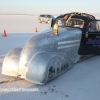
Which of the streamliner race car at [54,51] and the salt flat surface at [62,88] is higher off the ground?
the streamliner race car at [54,51]

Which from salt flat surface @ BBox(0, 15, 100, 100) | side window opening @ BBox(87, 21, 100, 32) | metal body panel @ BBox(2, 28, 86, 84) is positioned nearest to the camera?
salt flat surface @ BBox(0, 15, 100, 100)

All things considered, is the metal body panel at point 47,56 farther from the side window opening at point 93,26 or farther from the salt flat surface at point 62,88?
the side window opening at point 93,26

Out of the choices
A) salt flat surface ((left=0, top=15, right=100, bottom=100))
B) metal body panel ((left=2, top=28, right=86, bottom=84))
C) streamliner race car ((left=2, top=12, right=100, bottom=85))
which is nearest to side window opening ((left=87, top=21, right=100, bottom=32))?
streamliner race car ((left=2, top=12, right=100, bottom=85))

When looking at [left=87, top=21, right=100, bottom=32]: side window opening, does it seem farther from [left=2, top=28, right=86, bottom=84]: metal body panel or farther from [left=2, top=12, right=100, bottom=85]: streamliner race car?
[left=2, top=28, right=86, bottom=84]: metal body panel

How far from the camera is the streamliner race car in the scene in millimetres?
3658

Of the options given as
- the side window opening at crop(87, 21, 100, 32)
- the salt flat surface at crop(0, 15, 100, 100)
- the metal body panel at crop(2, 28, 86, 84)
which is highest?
the side window opening at crop(87, 21, 100, 32)

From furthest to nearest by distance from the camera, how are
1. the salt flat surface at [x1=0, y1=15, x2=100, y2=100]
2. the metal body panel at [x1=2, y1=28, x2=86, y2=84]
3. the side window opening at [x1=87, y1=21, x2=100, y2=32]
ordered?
the side window opening at [x1=87, y1=21, x2=100, y2=32], the metal body panel at [x1=2, y1=28, x2=86, y2=84], the salt flat surface at [x1=0, y1=15, x2=100, y2=100]

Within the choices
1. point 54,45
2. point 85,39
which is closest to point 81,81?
point 54,45

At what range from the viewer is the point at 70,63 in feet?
15.7

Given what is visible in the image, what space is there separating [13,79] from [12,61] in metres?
0.49

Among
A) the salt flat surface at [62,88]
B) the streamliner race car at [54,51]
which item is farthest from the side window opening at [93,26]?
the salt flat surface at [62,88]

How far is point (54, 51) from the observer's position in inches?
170

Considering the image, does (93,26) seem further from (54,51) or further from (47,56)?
(47,56)

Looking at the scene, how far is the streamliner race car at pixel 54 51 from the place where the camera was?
366 cm
